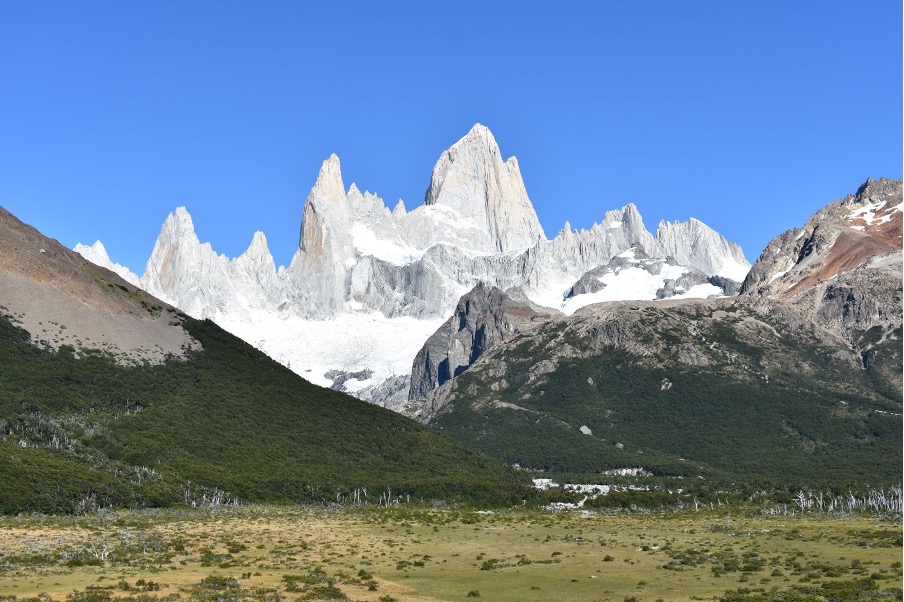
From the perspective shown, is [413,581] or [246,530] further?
[246,530]

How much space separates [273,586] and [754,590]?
37.3 m

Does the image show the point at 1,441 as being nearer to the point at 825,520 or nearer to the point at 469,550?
the point at 469,550

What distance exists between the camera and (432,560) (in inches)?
4373

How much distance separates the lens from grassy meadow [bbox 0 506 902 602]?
81688 millimetres

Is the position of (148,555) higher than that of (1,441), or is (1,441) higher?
(1,441)

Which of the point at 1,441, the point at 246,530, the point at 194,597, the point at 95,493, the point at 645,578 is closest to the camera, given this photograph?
the point at 194,597

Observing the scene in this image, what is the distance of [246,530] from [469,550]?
3586cm

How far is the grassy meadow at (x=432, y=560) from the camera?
81.7 m

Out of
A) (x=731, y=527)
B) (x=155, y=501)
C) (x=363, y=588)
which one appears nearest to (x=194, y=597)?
(x=363, y=588)

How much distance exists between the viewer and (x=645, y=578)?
299ft

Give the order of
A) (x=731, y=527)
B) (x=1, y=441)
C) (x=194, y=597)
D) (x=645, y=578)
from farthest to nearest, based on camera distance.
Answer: (x=1, y=441), (x=731, y=527), (x=645, y=578), (x=194, y=597)

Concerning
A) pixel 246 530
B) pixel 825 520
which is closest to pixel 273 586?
pixel 246 530

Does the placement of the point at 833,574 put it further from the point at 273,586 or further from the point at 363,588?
the point at 273,586

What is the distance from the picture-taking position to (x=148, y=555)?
350 feet
